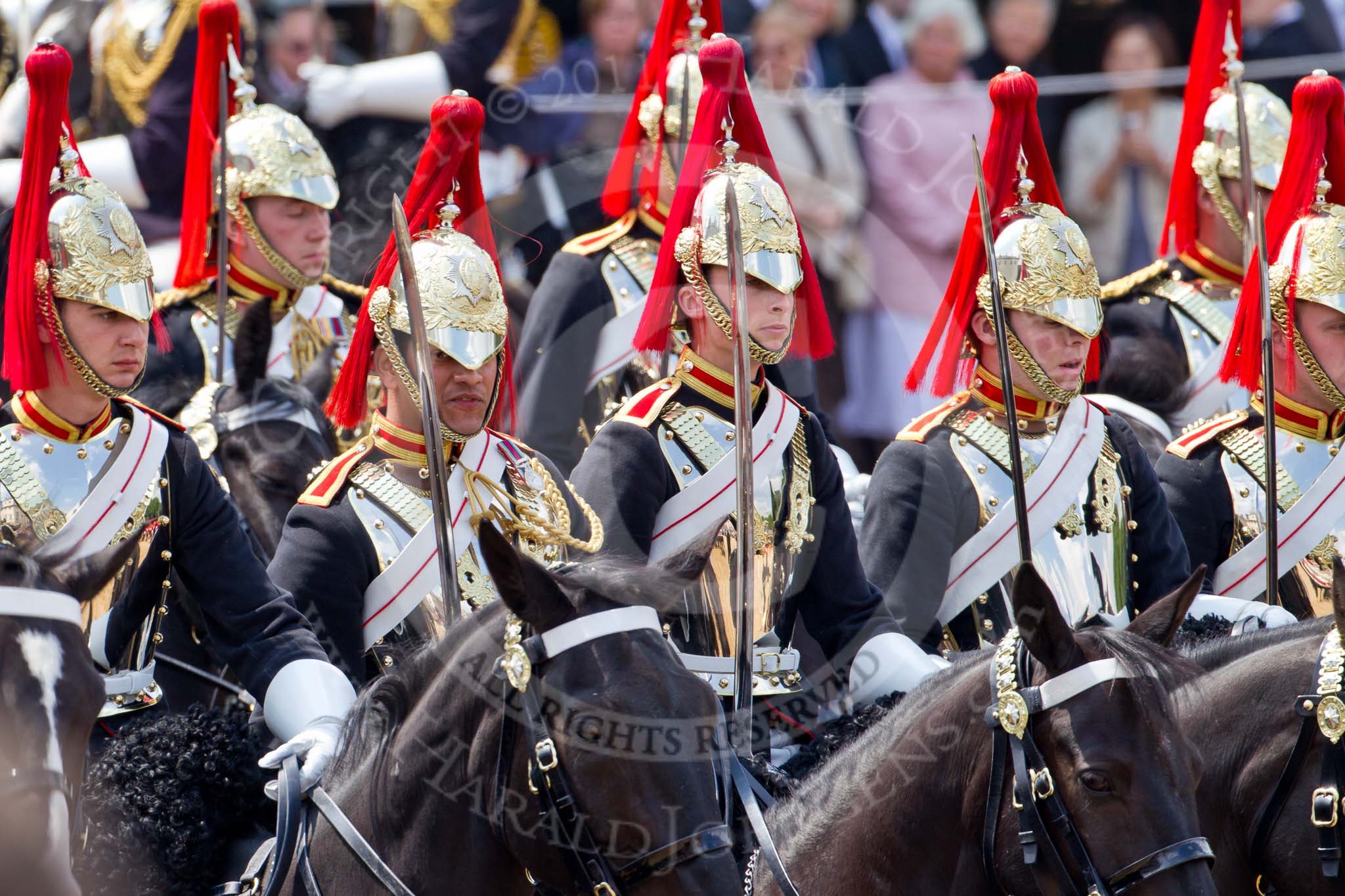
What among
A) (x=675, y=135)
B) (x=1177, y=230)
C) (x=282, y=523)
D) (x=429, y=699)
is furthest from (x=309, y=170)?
(x=429, y=699)

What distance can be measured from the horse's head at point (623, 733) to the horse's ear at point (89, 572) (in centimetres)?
55

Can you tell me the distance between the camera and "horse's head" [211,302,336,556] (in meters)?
5.95

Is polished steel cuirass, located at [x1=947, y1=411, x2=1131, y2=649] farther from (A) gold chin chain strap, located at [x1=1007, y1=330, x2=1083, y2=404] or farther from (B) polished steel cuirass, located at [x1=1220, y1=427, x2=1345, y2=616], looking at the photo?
(B) polished steel cuirass, located at [x1=1220, y1=427, x2=1345, y2=616]

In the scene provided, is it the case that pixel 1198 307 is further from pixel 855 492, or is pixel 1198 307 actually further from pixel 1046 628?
pixel 1046 628

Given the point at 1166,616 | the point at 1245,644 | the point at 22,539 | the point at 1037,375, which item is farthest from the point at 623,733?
the point at 1037,375

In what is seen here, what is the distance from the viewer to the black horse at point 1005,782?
3734 mm

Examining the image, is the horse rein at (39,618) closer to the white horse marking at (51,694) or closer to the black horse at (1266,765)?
the white horse marking at (51,694)

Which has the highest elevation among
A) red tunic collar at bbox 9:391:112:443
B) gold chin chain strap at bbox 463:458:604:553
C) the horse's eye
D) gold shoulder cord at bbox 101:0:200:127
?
gold shoulder cord at bbox 101:0:200:127

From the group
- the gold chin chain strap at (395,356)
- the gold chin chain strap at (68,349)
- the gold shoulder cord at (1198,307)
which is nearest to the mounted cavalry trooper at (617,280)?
the gold chin chain strap at (395,356)

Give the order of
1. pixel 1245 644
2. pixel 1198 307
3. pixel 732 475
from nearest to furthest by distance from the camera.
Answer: pixel 1245 644 < pixel 732 475 < pixel 1198 307

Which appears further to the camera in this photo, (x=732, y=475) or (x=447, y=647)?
(x=732, y=475)

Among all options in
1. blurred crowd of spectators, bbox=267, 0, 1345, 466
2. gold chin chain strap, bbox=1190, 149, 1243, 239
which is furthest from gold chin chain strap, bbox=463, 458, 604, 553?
gold chin chain strap, bbox=1190, 149, 1243, 239

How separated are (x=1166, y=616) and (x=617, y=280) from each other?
3.35 meters

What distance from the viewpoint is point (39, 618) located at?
130 inches
